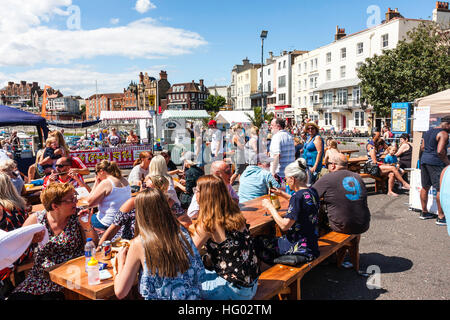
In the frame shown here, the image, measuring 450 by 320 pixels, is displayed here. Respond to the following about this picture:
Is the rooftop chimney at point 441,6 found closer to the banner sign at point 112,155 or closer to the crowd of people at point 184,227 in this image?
the banner sign at point 112,155

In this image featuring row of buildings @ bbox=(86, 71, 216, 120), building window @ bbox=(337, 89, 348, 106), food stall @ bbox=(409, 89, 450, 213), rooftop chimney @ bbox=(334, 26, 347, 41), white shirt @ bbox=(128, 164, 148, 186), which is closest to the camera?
white shirt @ bbox=(128, 164, 148, 186)

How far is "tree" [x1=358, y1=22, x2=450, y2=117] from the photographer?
974 inches

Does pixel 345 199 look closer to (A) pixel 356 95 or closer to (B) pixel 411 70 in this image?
(B) pixel 411 70

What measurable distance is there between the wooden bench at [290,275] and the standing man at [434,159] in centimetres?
285

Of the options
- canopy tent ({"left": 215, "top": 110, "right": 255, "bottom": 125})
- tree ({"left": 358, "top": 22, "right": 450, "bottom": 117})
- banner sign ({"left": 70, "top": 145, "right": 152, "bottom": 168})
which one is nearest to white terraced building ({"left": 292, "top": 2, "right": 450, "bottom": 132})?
tree ({"left": 358, "top": 22, "right": 450, "bottom": 117})

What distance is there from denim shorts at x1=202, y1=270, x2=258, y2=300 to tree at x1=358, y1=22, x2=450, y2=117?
27.5 m

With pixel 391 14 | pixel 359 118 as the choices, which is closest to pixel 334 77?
pixel 359 118

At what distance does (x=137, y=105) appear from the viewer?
126188 mm

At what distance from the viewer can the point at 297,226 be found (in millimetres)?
3535

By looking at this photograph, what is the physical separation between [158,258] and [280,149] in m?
4.36

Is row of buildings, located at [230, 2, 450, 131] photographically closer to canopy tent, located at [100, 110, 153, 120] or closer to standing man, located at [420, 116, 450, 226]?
canopy tent, located at [100, 110, 153, 120]

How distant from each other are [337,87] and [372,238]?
41.9 meters
